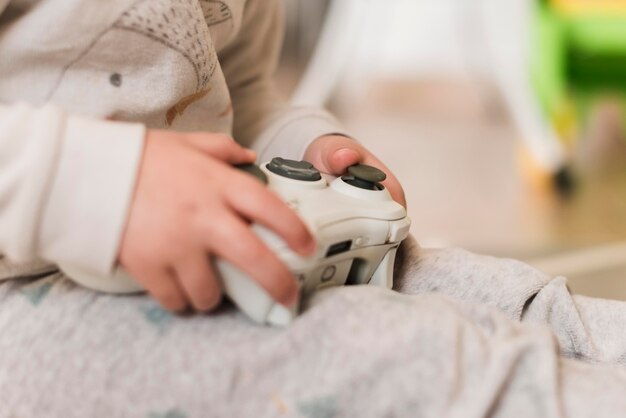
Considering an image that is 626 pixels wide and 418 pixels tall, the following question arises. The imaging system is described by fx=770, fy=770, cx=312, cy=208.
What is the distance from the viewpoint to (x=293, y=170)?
386mm

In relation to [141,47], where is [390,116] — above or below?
below

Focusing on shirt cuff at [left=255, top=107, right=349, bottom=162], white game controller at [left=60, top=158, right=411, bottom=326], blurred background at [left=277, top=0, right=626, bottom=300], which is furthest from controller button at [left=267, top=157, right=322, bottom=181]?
blurred background at [left=277, top=0, right=626, bottom=300]

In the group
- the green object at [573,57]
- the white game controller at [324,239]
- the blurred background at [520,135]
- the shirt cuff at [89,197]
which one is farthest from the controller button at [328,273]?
the green object at [573,57]

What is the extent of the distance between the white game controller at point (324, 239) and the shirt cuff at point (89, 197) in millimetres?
40

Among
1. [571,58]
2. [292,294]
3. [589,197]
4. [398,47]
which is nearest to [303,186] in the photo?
[292,294]

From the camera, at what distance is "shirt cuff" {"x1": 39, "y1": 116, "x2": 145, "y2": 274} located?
317 millimetres

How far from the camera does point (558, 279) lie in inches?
17.4

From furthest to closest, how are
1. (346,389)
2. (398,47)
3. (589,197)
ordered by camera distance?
(398,47) → (589,197) → (346,389)

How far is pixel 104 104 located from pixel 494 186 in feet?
3.79

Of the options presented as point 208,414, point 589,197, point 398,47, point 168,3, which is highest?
point 168,3

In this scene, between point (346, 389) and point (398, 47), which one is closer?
point (346, 389)

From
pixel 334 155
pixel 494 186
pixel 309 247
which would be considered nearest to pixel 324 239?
pixel 309 247

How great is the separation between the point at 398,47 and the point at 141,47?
7.72ft

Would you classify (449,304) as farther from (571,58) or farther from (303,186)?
(571,58)
